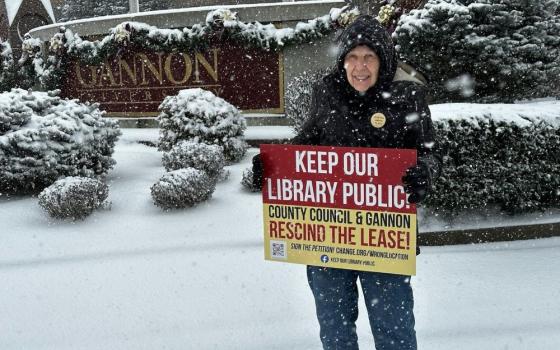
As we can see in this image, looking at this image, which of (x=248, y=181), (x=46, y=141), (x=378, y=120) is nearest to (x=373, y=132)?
(x=378, y=120)

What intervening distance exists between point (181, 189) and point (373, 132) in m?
3.50

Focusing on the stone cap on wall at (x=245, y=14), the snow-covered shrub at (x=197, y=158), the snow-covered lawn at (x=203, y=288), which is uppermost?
Answer: the stone cap on wall at (x=245, y=14)

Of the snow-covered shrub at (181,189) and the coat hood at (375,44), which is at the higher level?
the coat hood at (375,44)

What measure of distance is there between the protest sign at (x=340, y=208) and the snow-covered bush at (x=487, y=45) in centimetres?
371

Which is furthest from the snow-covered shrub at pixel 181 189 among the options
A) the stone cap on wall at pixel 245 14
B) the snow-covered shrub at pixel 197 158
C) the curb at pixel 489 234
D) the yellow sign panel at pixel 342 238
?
the stone cap on wall at pixel 245 14

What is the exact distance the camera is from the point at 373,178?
7.68ft

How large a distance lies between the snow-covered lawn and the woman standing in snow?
3.24 feet

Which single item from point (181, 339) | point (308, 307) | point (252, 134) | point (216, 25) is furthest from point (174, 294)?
point (216, 25)

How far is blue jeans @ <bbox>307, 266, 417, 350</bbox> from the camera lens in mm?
2311

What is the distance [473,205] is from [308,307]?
203cm

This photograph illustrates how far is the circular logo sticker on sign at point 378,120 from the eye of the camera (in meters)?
2.29

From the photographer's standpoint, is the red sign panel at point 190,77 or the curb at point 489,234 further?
the red sign panel at point 190,77

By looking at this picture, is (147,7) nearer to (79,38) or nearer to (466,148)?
(79,38)

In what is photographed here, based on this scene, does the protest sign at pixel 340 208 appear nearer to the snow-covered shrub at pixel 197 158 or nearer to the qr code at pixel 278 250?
the qr code at pixel 278 250
